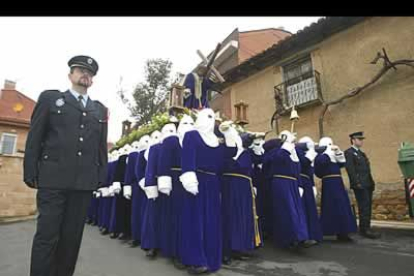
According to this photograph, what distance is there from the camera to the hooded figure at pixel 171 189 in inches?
133

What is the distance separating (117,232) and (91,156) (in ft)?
12.1

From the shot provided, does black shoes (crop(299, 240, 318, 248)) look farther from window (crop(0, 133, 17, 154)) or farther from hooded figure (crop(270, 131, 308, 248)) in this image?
window (crop(0, 133, 17, 154))

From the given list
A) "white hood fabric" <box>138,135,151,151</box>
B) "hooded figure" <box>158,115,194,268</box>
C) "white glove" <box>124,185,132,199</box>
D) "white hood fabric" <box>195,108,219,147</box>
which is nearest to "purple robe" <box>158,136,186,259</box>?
"hooded figure" <box>158,115,194,268</box>

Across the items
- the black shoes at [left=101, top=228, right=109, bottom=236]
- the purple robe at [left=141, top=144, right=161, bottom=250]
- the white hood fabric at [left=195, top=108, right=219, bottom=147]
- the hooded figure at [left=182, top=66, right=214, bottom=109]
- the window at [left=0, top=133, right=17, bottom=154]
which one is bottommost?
the black shoes at [left=101, top=228, right=109, bottom=236]

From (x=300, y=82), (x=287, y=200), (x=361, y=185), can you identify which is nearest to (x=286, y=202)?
(x=287, y=200)

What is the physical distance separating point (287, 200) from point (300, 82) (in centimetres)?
675

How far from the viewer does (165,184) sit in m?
3.35

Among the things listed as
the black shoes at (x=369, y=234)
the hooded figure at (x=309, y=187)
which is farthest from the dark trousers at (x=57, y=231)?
the black shoes at (x=369, y=234)

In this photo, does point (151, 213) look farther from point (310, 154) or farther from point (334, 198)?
point (334, 198)

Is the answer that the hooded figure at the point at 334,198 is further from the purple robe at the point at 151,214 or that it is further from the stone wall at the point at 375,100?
the stone wall at the point at 375,100

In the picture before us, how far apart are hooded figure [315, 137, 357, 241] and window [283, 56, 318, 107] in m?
4.54

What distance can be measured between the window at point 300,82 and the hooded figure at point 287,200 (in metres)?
5.46

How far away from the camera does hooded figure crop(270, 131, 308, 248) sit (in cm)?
368
